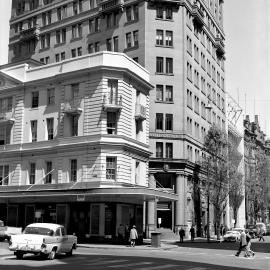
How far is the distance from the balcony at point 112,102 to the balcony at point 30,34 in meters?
37.9

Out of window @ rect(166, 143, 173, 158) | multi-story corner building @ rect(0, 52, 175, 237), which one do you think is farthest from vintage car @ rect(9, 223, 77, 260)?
window @ rect(166, 143, 173, 158)

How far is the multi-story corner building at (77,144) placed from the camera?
44.9m

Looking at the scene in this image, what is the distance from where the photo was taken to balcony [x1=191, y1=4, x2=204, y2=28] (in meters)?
71.8

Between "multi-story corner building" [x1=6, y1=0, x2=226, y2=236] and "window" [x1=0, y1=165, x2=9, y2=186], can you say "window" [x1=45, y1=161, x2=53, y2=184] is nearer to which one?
"window" [x1=0, y1=165, x2=9, y2=186]

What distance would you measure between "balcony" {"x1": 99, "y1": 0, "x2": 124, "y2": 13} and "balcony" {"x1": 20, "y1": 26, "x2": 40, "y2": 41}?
13.6m

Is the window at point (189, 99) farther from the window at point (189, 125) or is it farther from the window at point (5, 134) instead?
the window at point (5, 134)

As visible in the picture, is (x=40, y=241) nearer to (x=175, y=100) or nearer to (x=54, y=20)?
(x=175, y=100)

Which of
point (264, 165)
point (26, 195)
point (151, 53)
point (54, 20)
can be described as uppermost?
point (54, 20)

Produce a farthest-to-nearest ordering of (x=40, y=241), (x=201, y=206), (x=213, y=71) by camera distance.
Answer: (x=213, y=71) → (x=201, y=206) → (x=40, y=241)

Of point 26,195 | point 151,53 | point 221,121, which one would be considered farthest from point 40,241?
point 221,121

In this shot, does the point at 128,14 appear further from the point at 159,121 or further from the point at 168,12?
the point at 159,121

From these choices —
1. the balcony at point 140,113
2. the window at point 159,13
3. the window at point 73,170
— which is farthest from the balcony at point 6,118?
the window at point 159,13

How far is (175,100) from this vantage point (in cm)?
6588

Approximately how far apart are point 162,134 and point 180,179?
6.32 metres
